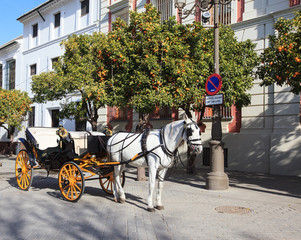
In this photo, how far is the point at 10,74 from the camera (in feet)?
107

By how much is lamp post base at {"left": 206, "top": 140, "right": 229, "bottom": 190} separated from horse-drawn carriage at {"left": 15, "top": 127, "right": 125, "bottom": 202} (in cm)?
277

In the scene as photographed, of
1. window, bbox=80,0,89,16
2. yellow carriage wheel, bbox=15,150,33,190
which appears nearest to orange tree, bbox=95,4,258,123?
yellow carriage wheel, bbox=15,150,33,190

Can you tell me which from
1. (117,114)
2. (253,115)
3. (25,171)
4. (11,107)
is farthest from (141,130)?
(11,107)

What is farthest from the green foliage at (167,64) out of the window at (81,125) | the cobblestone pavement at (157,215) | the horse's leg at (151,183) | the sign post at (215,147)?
the window at (81,125)

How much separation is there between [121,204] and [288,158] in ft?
27.3

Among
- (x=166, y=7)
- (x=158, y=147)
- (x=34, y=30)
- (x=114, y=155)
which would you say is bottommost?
(x=114, y=155)

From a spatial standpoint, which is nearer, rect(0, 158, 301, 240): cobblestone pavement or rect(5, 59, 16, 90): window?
rect(0, 158, 301, 240): cobblestone pavement

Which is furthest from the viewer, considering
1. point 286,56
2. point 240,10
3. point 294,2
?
point 240,10

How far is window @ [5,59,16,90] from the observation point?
31812 mm

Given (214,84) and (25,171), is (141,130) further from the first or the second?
(25,171)

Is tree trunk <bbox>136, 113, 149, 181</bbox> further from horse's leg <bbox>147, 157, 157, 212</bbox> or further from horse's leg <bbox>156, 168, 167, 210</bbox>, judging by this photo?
horse's leg <bbox>147, 157, 157, 212</bbox>

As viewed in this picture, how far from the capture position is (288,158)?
13.1 meters

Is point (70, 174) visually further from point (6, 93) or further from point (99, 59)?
point (6, 93)

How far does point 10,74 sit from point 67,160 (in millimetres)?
26998
